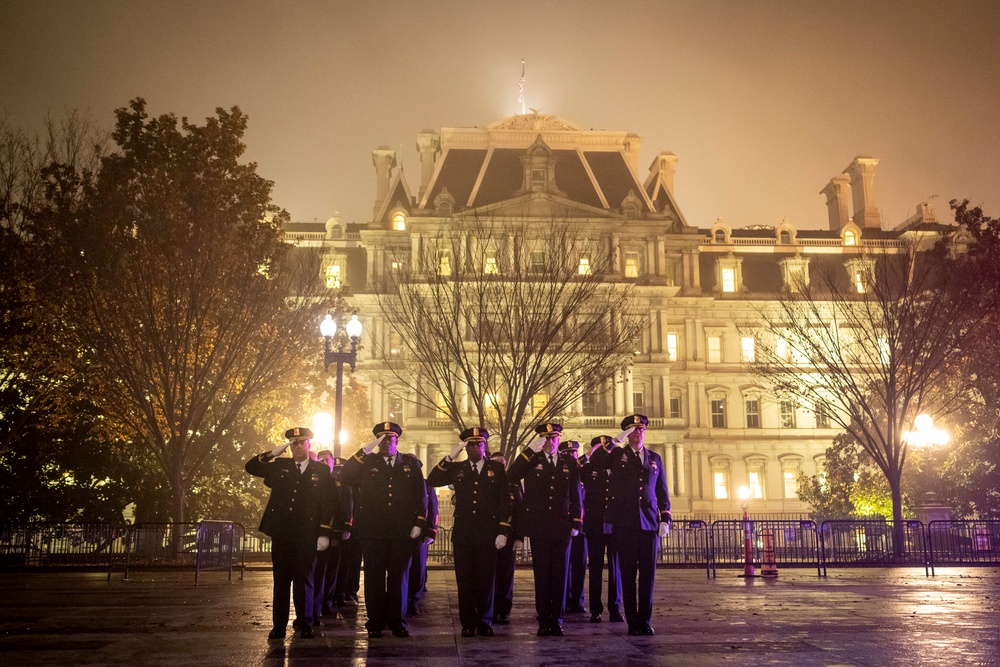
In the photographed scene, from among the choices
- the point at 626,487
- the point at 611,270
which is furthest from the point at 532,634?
the point at 611,270

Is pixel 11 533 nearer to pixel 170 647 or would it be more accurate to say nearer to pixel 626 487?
pixel 170 647

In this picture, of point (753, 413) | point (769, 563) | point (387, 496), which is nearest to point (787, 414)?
point (753, 413)

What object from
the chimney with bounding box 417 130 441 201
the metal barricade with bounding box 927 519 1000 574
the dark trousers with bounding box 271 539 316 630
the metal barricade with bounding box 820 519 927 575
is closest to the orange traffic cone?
the metal barricade with bounding box 820 519 927 575

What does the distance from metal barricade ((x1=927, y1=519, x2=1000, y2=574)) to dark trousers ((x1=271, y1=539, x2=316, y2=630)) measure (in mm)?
20524

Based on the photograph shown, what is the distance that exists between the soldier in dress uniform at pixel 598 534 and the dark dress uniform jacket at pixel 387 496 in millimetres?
2252

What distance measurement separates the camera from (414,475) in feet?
35.4

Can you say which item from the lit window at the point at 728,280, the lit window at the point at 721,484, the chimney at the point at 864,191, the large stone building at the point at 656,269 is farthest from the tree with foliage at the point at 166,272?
the chimney at the point at 864,191

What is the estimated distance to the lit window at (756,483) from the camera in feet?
206

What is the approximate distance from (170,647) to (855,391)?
24.7 meters

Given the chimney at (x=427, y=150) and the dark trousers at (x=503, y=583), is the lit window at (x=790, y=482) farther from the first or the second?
the dark trousers at (x=503, y=583)

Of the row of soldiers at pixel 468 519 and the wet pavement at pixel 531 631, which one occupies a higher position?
the row of soldiers at pixel 468 519

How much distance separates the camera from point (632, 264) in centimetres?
5897

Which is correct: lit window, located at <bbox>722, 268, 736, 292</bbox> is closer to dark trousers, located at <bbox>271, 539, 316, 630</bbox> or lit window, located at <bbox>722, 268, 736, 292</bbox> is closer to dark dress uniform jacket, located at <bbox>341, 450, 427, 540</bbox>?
dark dress uniform jacket, located at <bbox>341, 450, 427, 540</bbox>

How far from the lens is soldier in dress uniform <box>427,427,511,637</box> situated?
1042 centimetres
